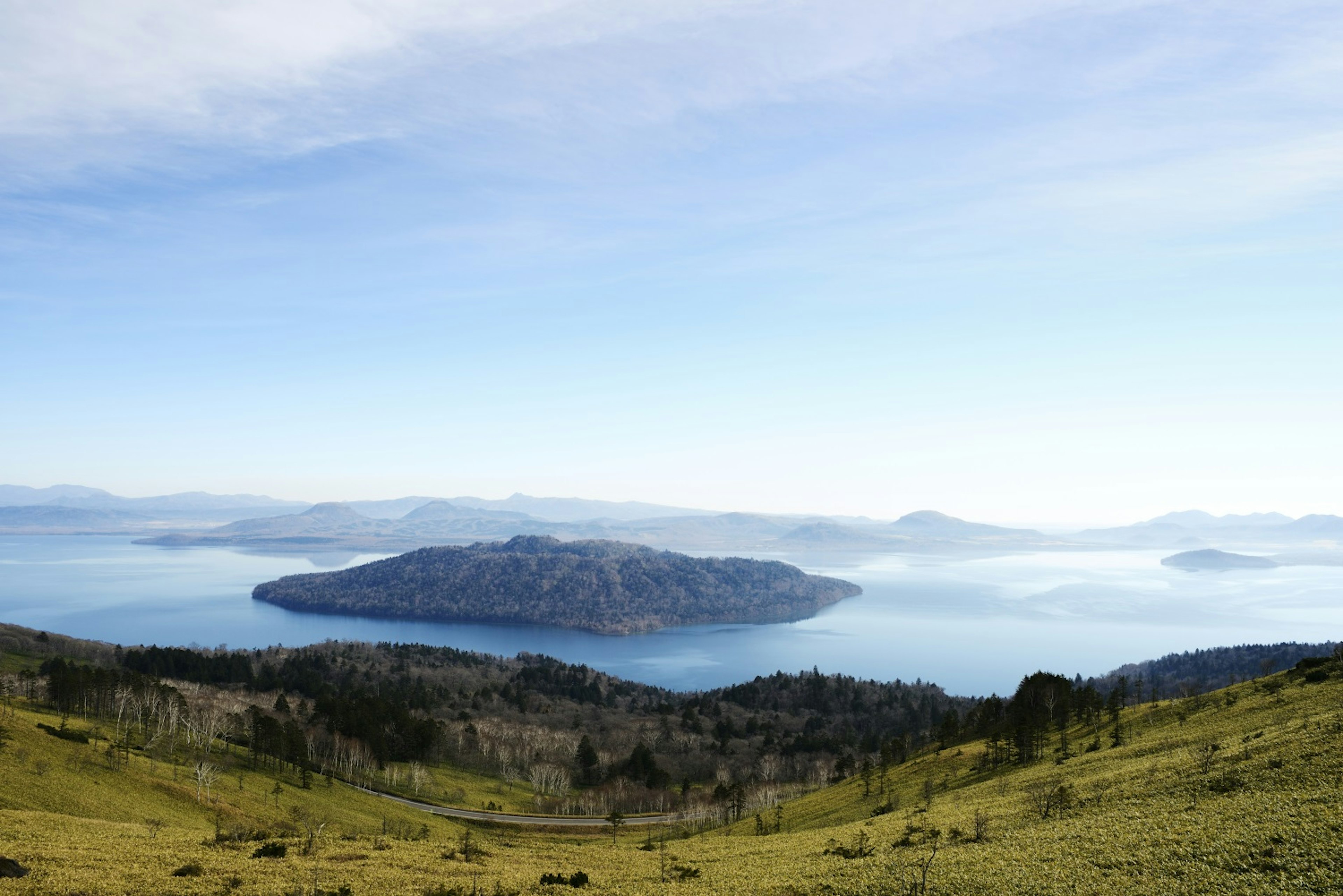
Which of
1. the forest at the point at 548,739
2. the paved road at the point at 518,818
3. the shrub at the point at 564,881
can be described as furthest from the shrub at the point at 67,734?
the shrub at the point at 564,881

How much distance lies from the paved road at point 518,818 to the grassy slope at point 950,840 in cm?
4367

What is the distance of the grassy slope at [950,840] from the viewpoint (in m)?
33.3

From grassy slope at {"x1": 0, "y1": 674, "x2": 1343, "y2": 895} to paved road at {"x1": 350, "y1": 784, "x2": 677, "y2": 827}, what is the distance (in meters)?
43.7

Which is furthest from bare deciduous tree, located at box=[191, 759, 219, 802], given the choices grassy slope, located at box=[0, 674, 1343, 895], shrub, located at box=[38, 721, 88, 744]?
shrub, located at box=[38, 721, 88, 744]

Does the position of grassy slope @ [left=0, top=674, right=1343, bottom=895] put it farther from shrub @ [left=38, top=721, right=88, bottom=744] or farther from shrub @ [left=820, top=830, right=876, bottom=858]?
shrub @ [left=38, top=721, right=88, bottom=744]

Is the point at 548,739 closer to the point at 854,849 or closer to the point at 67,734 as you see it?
the point at 67,734

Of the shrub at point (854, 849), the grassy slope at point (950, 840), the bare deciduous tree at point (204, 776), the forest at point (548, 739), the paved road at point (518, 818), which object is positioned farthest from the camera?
the paved road at point (518, 818)

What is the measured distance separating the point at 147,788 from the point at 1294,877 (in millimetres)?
93866

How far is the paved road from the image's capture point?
11831 cm

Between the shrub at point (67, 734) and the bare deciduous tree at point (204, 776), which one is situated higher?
the shrub at point (67, 734)

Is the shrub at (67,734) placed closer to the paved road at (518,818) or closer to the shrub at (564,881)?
the paved road at (518,818)

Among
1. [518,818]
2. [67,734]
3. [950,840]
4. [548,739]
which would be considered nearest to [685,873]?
[950,840]

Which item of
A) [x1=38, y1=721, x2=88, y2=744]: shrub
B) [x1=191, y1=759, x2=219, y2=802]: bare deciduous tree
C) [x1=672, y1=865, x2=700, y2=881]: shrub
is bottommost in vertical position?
[x1=191, y1=759, x2=219, y2=802]: bare deciduous tree

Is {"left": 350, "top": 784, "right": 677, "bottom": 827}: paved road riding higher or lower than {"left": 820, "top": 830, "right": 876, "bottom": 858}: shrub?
lower
